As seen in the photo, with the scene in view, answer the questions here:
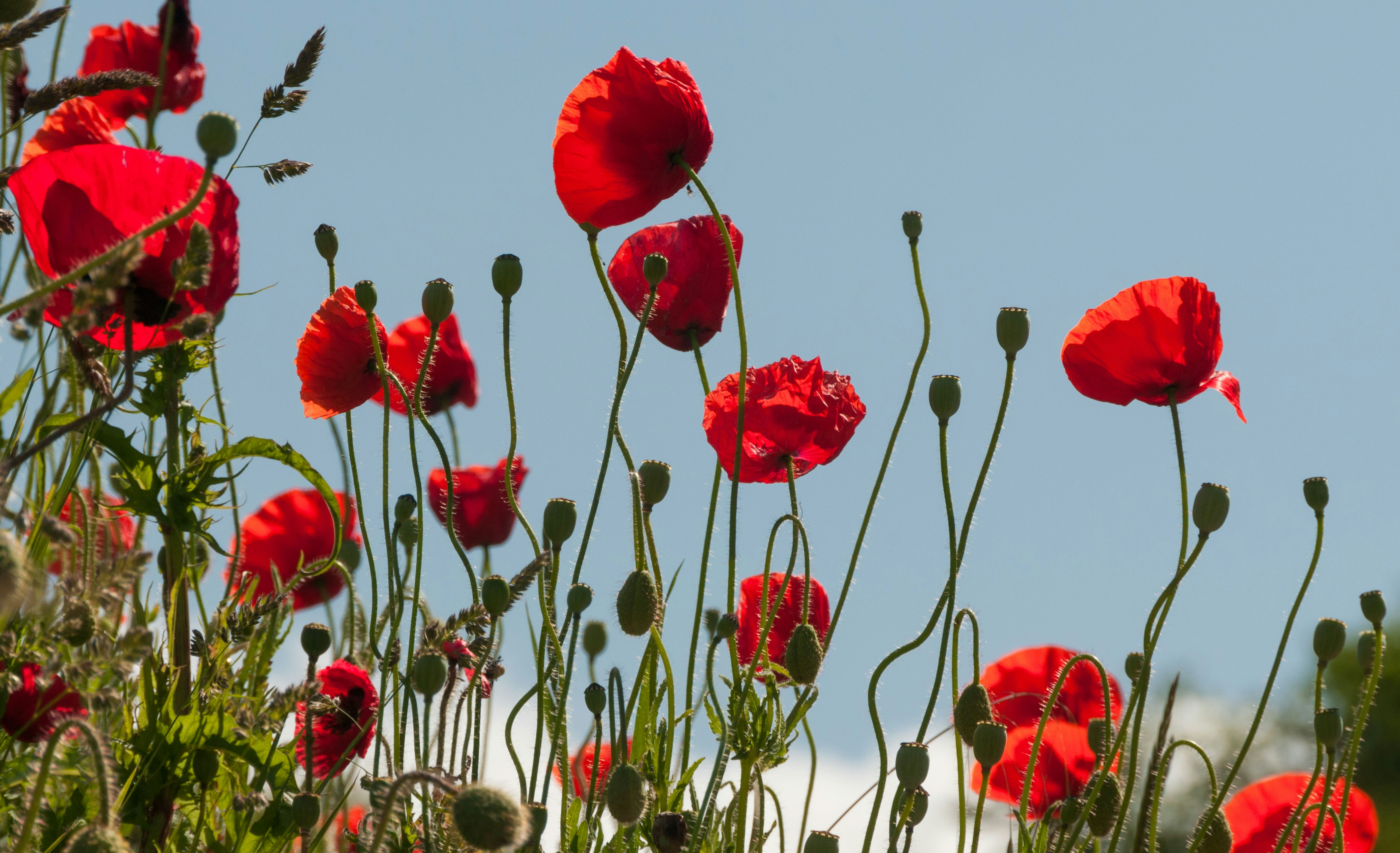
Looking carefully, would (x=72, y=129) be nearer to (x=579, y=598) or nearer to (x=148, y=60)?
(x=148, y=60)

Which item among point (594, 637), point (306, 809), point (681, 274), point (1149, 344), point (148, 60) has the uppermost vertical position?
point (148, 60)

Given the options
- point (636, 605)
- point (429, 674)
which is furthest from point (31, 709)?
point (636, 605)

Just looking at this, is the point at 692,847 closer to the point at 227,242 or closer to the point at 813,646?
the point at 813,646

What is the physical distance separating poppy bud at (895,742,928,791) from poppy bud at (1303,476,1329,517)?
2.49 ft

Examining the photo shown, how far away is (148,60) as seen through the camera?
97.7 inches

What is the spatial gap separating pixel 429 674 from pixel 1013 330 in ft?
2.80

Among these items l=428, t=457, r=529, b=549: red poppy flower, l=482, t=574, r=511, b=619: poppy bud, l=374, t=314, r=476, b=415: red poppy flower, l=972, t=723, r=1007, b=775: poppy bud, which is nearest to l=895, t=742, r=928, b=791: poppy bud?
l=972, t=723, r=1007, b=775: poppy bud

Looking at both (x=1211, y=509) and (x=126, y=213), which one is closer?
(x=126, y=213)

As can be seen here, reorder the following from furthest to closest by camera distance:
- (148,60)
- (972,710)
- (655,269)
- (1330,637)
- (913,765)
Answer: (148,60)
(1330,637)
(655,269)
(972,710)
(913,765)

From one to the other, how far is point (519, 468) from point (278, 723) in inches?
42.2

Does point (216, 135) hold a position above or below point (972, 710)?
above

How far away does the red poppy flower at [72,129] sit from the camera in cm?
182

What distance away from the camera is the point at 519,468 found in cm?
222

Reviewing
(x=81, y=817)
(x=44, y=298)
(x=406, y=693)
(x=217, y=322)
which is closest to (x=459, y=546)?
(x=406, y=693)
